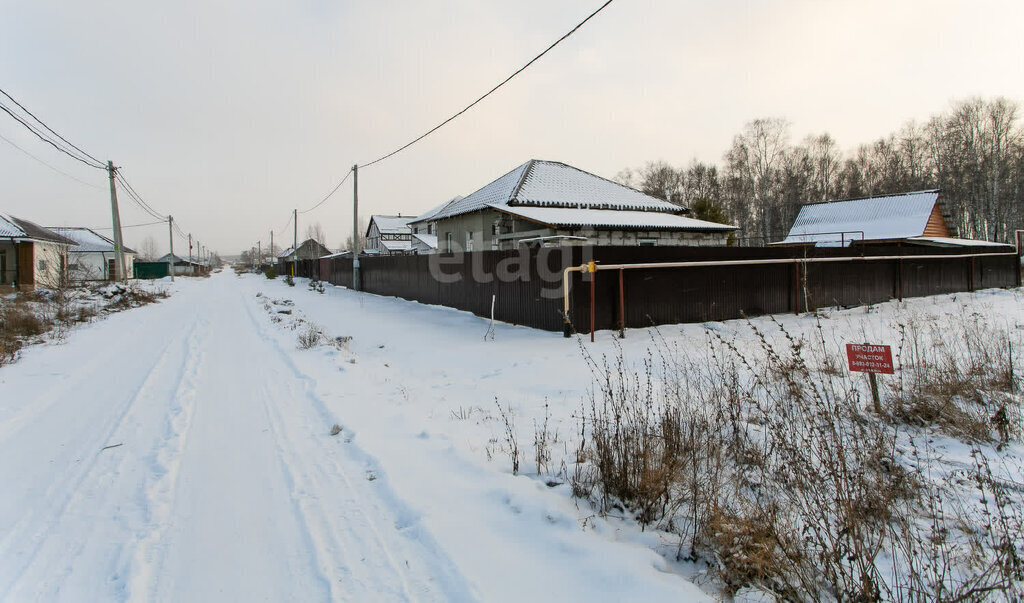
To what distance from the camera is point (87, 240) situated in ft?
141

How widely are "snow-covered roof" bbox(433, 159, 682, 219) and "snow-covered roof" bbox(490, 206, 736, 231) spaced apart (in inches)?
18.4

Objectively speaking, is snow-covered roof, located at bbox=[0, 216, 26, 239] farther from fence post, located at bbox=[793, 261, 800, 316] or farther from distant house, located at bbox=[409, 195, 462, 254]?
fence post, located at bbox=[793, 261, 800, 316]

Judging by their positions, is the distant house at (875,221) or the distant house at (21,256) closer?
the distant house at (21,256)

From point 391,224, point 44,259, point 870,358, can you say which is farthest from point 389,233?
point 870,358

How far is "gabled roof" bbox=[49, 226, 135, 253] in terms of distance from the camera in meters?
40.7

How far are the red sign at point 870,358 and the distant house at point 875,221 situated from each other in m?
24.8

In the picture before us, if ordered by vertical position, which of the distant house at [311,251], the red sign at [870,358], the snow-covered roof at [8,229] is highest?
the distant house at [311,251]

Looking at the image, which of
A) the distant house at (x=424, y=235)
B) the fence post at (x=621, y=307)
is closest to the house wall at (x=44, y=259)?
the distant house at (x=424, y=235)

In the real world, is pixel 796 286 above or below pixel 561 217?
below

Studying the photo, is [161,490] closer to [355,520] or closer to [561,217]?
[355,520]

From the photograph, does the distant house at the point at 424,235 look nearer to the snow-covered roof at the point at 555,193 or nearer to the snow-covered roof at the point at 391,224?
the snow-covered roof at the point at 555,193

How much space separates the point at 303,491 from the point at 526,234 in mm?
16099

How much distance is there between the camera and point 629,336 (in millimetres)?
8969

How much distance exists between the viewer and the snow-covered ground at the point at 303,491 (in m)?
2.33
